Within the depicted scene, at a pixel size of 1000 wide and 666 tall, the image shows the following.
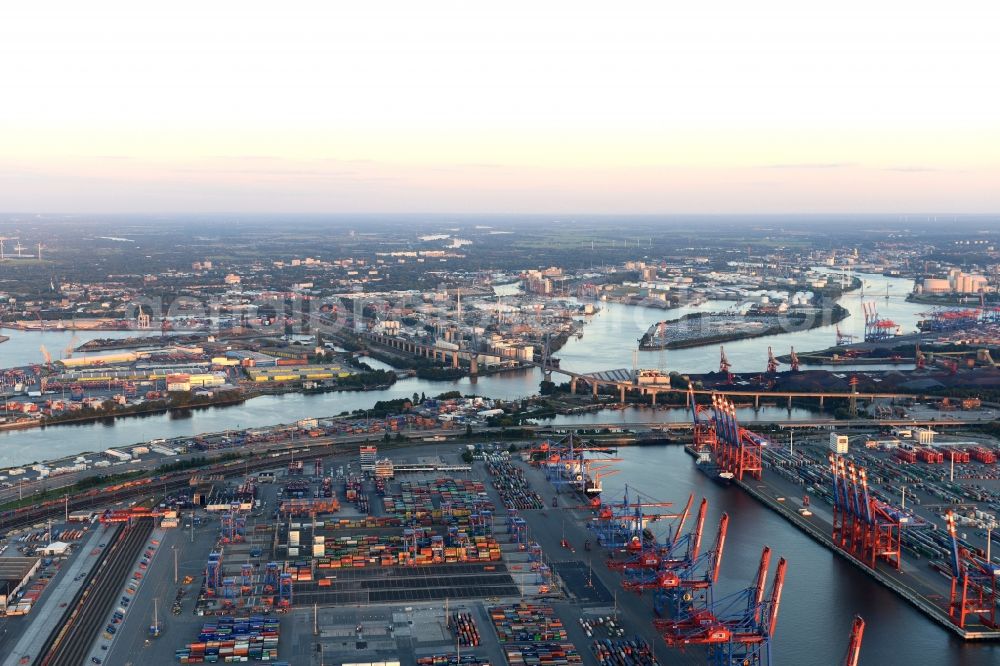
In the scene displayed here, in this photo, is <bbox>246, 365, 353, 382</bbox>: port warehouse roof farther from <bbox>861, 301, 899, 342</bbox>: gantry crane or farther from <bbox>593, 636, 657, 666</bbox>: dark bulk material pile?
<bbox>861, 301, 899, 342</bbox>: gantry crane

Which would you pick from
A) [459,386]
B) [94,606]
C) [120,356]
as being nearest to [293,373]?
[459,386]

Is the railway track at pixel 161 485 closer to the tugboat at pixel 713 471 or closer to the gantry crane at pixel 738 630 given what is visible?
the tugboat at pixel 713 471

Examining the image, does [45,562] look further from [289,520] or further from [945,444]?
[945,444]

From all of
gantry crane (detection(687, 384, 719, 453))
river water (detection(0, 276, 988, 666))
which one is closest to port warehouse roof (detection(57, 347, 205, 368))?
river water (detection(0, 276, 988, 666))

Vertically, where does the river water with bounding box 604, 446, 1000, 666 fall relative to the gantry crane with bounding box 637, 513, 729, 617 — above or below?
below

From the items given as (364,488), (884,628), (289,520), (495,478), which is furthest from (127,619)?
(884,628)
